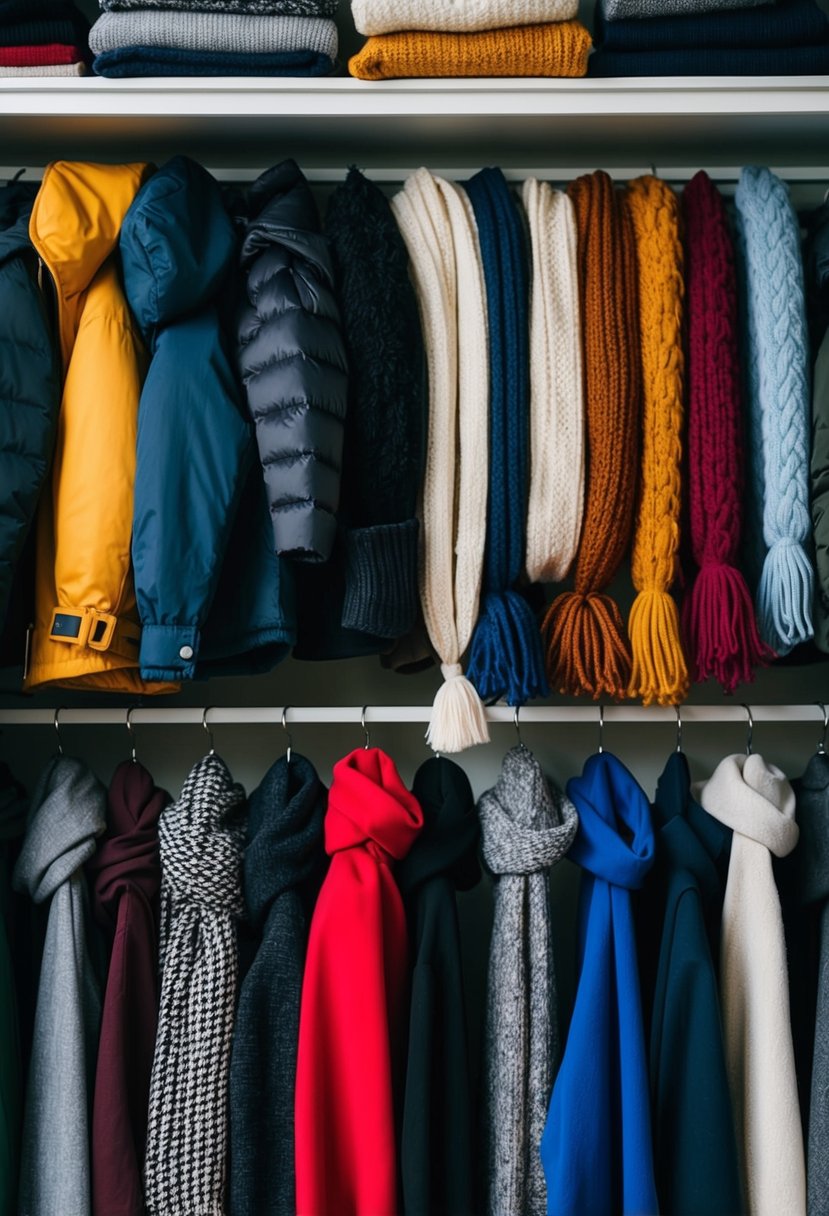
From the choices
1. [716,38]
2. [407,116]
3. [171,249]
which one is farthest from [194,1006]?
[716,38]

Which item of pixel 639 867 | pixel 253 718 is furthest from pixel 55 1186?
pixel 639 867

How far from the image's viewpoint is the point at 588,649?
4.97 feet

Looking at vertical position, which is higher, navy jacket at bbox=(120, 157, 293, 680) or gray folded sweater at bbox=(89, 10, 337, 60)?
gray folded sweater at bbox=(89, 10, 337, 60)

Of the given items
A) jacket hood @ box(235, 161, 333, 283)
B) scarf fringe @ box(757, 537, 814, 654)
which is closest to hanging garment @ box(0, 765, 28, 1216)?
jacket hood @ box(235, 161, 333, 283)

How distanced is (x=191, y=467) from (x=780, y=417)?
81 cm

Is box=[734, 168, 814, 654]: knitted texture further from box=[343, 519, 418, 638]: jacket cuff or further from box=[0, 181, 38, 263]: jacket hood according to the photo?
box=[0, 181, 38, 263]: jacket hood

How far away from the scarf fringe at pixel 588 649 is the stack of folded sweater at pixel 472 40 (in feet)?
2.46

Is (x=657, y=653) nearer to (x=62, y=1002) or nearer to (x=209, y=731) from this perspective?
(x=209, y=731)

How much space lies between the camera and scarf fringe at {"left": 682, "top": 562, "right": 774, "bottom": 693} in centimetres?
148

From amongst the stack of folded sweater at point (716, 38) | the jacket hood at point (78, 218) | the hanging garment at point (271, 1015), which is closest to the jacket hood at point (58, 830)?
the hanging garment at point (271, 1015)

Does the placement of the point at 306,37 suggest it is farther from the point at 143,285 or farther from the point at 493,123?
the point at 143,285

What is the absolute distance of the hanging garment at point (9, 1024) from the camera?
4.59ft

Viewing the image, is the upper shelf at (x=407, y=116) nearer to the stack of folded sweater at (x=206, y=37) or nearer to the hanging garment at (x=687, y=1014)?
the stack of folded sweater at (x=206, y=37)

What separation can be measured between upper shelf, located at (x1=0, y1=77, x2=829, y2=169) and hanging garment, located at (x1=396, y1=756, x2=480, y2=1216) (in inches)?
39.4
